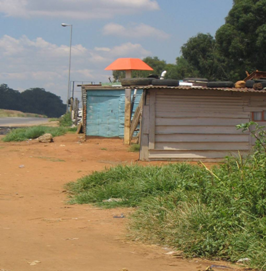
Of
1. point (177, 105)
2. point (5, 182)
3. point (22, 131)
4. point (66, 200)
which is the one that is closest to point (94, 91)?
point (22, 131)

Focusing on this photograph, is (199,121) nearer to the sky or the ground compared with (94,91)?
nearer to the ground

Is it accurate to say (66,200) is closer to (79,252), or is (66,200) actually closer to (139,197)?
(139,197)

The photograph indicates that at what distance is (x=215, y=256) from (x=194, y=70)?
98.9 ft

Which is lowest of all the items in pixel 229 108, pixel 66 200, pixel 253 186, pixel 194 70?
pixel 66 200

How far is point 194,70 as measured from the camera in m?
34.1

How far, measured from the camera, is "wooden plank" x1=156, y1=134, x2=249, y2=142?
13.2m

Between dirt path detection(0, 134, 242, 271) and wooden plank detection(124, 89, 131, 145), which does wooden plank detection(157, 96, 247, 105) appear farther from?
wooden plank detection(124, 89, 131, 145)

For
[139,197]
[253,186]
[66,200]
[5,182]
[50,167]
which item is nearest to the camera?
[253,186]

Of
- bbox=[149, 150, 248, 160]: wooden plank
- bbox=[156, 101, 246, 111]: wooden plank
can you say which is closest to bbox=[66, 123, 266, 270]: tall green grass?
bbox=[149, 150, 248, 160]: wooden plank

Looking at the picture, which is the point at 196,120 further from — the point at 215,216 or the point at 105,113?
the point at 215,216

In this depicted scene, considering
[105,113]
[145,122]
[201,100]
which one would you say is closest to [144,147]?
[145,122]

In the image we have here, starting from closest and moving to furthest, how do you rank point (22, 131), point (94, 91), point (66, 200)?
point (66, 200), point (94, 91), point (22, 131)

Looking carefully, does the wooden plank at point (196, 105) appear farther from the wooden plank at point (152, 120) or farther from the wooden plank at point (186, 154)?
the wooden plank at point (186, 154)

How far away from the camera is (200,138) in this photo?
13516 millimetres
